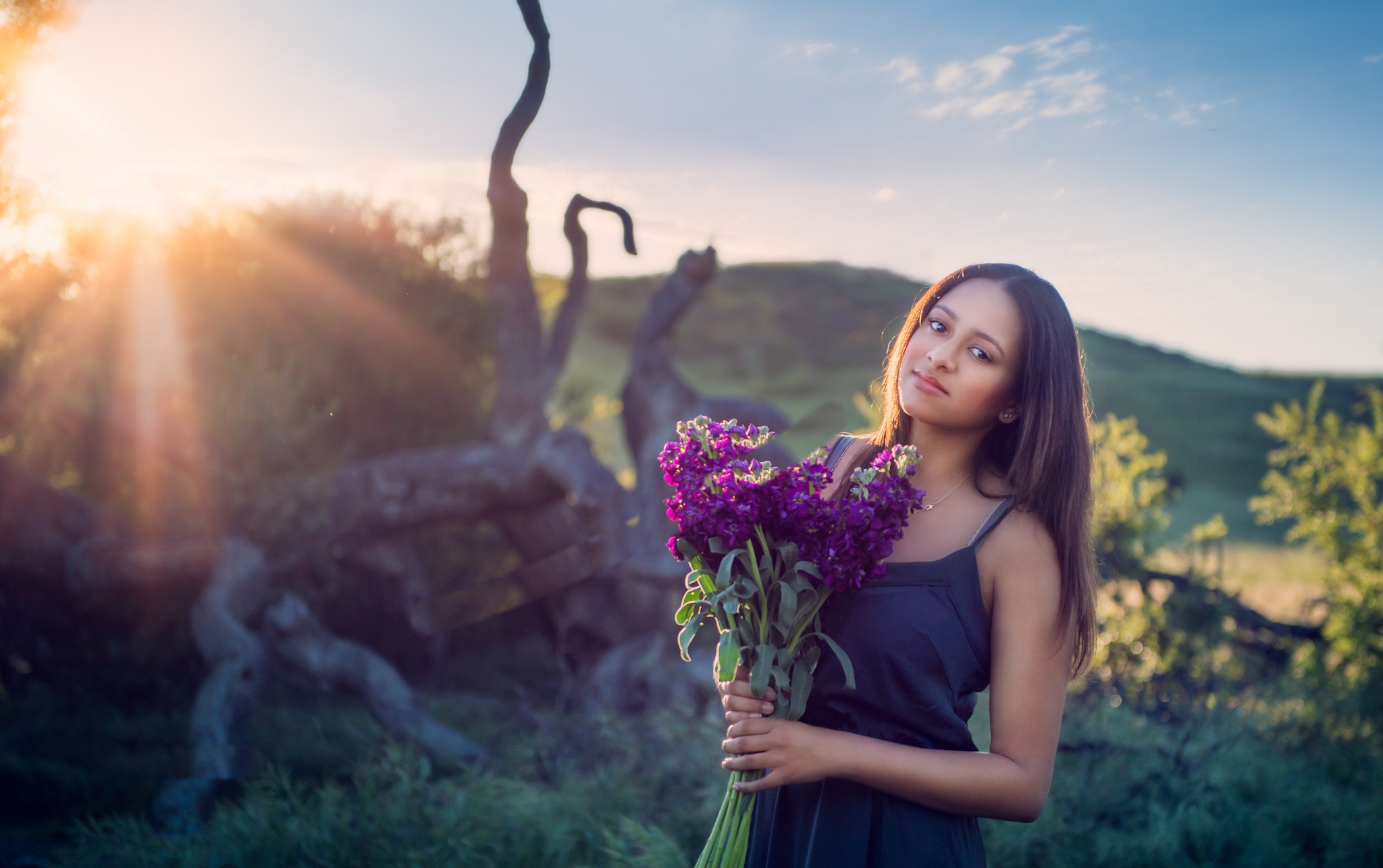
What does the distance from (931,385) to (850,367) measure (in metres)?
45.9

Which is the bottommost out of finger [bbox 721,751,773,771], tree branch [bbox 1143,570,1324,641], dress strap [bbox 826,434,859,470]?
tree branch [bbox 1143,570,1324,641]

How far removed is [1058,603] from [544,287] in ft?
39.1

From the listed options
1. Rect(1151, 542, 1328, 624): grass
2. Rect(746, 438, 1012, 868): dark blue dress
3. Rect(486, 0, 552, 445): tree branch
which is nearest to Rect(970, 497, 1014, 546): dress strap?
A: Rect(746, 438, 1012, 868): dark blue dress

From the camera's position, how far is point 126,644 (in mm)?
6965

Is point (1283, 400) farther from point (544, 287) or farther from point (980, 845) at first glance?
point (980, 845)

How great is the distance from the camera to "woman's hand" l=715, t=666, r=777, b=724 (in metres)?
1.91

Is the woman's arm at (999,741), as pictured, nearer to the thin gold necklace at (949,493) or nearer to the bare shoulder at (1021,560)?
the bare shoulder at (1021,560)

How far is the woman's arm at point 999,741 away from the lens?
191 centimetres

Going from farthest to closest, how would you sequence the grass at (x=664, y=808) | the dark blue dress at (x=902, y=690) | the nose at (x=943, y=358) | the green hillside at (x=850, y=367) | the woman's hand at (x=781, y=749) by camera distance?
the green hillside at (x=850, y=367) → the grass at (x=664, y=808) → the nose at (x=943, y=358) → the dark blue dress at (x=902, y=690) → the woman's hand at (x=781, y=749)

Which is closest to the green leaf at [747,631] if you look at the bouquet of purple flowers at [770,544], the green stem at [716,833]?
the bouquet of purple flowers at [770,544]

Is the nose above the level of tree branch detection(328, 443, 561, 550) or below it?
above

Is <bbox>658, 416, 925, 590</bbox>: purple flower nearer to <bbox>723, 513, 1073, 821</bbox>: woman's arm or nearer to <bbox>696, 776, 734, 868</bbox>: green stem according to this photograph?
<bbox>723, 513, 1073, 821</bbox>: woman's arm

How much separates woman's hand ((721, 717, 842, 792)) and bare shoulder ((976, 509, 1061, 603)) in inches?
21.7

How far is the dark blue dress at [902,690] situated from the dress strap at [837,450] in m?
0.52
